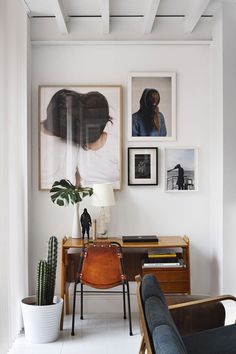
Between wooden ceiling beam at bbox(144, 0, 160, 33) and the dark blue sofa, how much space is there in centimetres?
234

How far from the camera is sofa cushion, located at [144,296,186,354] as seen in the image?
6.11 ft

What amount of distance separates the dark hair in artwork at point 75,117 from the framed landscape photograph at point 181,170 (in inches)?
28.2

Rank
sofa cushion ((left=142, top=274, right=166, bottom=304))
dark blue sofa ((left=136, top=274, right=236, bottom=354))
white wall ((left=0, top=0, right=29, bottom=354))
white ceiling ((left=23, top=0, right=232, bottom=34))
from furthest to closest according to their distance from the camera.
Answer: white ceiling ((left=23, top=0, right=232, bottom=34)) < white wall ((left=0, top=0, right=29, bottom=354)) < sofa cushion ((left=142, top=274, right=166, bottom=304)) < dark blue sofa ((left=136, top=274, right=236, bottom=354))

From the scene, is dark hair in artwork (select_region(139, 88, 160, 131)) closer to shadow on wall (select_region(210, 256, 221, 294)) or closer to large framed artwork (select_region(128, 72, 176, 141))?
large framed artwork (select_region(128, 72, 176, 141))

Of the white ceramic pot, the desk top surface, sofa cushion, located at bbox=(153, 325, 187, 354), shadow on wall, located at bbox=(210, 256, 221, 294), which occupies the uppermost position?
sofa cushion, located at bbox=(153, 325, 187, 354)

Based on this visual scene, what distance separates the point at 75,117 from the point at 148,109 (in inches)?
27.3

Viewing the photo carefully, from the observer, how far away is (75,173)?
469 cm

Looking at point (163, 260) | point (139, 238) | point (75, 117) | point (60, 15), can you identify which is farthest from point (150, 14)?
point (163, 260)

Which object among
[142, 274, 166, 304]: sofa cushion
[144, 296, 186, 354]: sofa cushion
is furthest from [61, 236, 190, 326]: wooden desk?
[144, 296, 186, 354]: sofa cushion

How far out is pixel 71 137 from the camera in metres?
4.68

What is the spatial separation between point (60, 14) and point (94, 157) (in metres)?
1.31

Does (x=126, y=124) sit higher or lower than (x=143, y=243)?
higher

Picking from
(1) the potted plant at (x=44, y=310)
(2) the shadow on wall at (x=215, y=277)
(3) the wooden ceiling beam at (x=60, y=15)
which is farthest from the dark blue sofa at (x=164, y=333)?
(3) the wooden ceiling beam at (x=60, y=15)

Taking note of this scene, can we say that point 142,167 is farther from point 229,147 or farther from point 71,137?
point 229,147
